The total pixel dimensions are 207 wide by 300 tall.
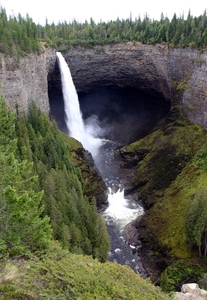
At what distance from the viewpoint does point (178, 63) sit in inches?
1906

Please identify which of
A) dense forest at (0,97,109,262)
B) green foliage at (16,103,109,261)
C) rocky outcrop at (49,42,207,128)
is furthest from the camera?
rocky outcrop at (49,42,207,128)

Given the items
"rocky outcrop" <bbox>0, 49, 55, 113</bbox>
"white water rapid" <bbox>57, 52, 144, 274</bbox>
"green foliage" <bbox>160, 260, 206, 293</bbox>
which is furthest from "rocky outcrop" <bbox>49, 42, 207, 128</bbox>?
"green foliage" <bbox>160, 260, 206, 293</bbox>

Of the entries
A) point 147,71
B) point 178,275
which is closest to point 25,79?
point 147,71

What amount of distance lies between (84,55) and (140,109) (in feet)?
55.0

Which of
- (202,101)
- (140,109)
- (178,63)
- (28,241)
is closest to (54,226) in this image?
(28,241)

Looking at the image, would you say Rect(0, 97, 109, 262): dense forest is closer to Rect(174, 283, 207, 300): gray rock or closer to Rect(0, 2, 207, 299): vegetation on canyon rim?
Rect(0, 2, 207, 299): vegetation on canyon rim

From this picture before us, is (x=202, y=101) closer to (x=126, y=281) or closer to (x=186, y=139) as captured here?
(x=186, y=139)

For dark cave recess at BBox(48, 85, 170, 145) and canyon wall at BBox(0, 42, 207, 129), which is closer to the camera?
canyon wall at BBox(0, 42, 207, 129)

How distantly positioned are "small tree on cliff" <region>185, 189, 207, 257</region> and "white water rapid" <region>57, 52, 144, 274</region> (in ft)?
22.1

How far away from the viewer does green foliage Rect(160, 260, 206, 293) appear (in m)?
27.0

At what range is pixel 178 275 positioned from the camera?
28219 mm

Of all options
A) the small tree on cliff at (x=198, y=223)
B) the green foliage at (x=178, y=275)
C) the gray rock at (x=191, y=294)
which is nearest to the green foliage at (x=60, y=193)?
the green foliage at (x=178, y=275)

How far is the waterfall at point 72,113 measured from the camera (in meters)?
51.6

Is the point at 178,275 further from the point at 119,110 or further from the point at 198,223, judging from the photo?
the point at 119,110
